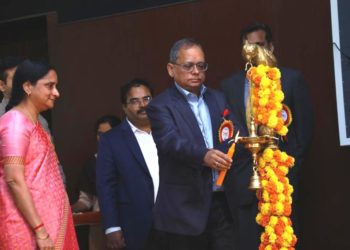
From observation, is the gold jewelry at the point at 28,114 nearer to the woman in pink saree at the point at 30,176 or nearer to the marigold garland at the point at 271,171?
the woman in pink saree at the point at 30,176

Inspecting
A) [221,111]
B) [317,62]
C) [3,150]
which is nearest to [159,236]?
[221,111]

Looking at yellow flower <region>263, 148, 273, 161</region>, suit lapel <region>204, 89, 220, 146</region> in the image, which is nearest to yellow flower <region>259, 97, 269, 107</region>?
yellow flower <region>263, 148, 273, 161</region>

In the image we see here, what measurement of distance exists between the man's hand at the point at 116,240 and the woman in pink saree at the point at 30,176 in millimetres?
1042

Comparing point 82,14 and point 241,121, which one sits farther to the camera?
point 82,14

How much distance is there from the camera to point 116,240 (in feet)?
17.3

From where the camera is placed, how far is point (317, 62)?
586cm

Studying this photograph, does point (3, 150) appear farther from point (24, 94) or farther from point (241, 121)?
point (241, 121)

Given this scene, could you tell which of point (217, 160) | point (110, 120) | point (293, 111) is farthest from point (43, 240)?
point (110, 120)

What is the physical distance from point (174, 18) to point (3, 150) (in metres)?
2.85

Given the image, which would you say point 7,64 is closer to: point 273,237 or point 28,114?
point 28,114

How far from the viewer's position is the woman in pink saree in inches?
157

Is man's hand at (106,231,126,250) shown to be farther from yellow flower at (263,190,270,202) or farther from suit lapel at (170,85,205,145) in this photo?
yellow flower at (263,190,270,202)

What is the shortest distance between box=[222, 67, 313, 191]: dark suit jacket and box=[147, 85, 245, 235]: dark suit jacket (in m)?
0.73

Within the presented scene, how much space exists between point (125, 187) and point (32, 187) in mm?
1413
